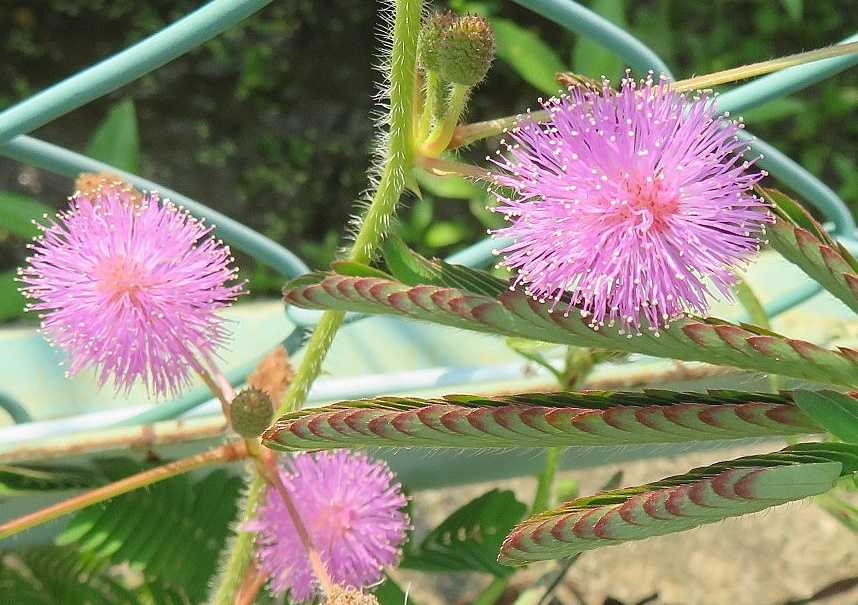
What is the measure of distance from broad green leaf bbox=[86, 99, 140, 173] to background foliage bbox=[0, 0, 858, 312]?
24.6 inches

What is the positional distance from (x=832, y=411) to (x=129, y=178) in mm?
643

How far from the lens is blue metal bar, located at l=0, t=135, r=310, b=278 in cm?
79

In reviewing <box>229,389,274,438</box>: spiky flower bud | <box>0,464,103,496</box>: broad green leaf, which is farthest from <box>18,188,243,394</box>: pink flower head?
<box>0,464,103,496</box>: broad green leaf

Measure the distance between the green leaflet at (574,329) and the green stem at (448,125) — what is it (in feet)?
0.39

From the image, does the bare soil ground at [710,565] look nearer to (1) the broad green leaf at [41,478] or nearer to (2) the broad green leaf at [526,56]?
(1) the broad green leaf at [41,478]

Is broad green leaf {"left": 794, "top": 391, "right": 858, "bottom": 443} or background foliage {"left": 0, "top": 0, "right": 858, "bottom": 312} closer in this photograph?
broad green leaf {"left": 794, "top": 391, "right": 858, "bottom": 443}

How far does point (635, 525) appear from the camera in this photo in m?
0.42

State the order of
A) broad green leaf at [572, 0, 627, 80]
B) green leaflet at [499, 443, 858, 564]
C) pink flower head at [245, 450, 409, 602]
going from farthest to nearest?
broad green leaf at [572, 0, 627, 80] → pink flower head at [245, 450, 409, 602] → green leaflet at [499, 443, 858, 564]

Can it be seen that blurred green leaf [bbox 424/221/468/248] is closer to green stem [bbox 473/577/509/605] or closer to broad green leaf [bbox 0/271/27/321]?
broad green leaf [bbox 0/271/27/321]

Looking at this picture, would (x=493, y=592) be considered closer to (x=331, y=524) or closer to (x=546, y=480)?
(x=546, y=480)

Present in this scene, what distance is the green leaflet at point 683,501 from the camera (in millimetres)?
406

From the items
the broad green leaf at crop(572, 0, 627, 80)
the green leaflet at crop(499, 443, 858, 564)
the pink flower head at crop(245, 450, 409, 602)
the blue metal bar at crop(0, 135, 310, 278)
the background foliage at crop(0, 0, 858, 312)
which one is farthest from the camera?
the background foliage at crop(0, 0, 858, 312)

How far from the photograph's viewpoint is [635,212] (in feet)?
1.53

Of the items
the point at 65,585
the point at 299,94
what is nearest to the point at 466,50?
the point at 65,585
